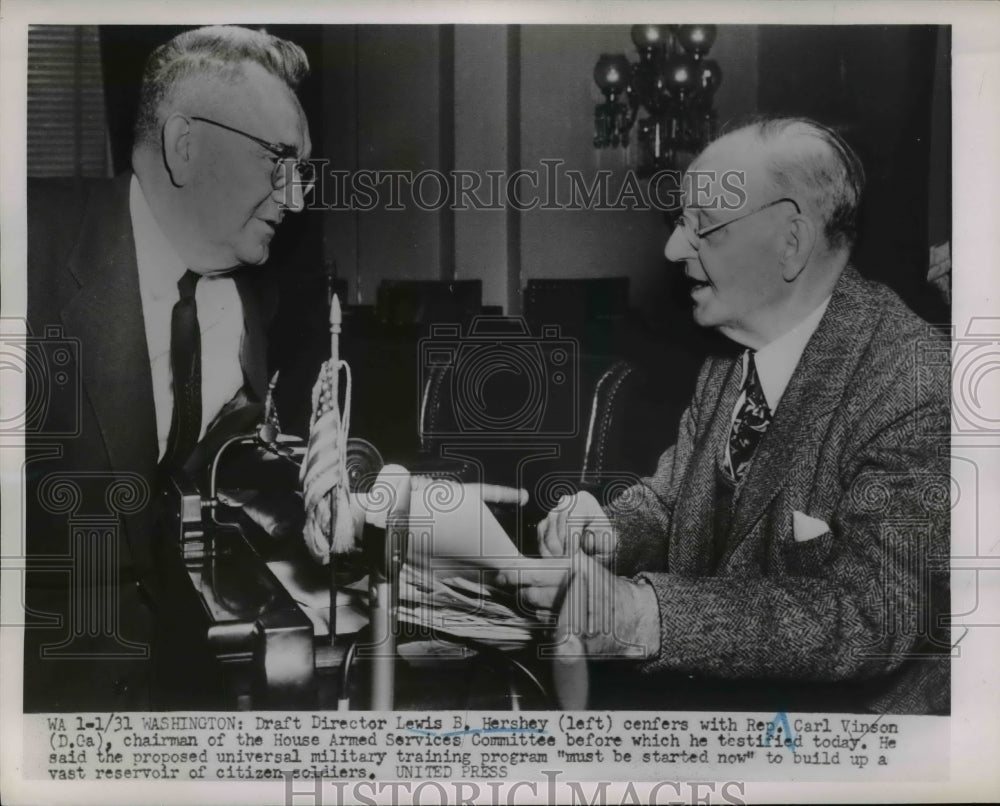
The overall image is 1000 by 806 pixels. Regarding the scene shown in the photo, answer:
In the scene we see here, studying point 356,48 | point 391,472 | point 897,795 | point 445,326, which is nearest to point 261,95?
point 356,48

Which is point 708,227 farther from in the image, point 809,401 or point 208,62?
point 208,62

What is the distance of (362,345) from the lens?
2.28m

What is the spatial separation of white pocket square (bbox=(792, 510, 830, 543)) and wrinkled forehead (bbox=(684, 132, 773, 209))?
0.76 meters

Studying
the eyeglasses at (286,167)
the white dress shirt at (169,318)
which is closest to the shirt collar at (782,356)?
the eyeglasses at (286,167)

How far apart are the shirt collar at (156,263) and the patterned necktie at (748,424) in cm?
142

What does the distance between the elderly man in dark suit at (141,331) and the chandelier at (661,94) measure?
29.5 inches

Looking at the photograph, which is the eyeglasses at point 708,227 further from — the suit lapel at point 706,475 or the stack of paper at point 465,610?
the stack of paper at point 465,610

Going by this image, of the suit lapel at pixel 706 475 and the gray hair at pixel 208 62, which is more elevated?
the gray hair at pixel 208 62

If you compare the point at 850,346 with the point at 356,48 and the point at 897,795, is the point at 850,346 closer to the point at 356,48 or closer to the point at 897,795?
the point at 897,795

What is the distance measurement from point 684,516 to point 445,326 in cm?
75

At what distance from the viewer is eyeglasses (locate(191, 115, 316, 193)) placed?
7.48 ft
